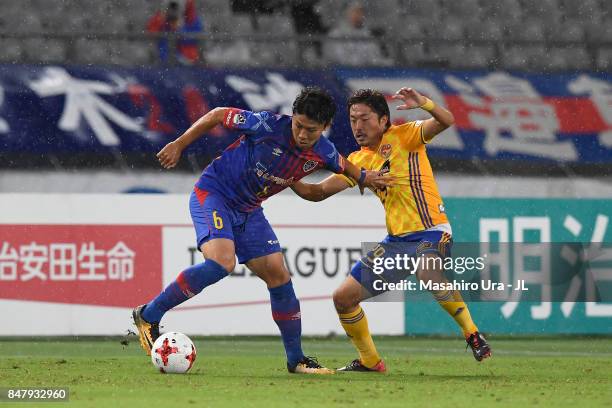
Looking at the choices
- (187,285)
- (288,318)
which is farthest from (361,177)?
(187,285)

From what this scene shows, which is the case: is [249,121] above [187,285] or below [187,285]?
above

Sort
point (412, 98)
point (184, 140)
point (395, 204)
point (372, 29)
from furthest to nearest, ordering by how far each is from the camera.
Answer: point (372, 29) < point (395, 204) < point (412, 98) < point (184, 140)

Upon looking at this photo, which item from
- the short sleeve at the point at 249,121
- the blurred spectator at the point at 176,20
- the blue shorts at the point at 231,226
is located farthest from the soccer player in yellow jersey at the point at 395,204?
the blurred spectator at the point at 176,20

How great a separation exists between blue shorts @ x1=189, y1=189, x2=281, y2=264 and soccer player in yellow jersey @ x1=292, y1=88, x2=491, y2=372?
0.44 meters

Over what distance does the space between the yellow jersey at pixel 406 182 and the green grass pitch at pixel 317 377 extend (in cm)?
108

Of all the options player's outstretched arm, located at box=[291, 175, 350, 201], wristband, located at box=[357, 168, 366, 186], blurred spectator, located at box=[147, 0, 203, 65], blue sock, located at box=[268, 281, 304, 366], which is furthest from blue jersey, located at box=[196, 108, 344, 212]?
blurred spectator, located at box=[147, 0, 203, 65]

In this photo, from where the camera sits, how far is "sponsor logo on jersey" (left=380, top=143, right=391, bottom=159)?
29.2 ft

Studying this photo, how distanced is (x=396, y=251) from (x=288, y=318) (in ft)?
2.95

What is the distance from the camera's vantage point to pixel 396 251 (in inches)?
342

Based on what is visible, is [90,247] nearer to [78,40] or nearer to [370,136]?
[78,40]

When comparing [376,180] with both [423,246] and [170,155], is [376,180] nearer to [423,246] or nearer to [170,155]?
[423,246]

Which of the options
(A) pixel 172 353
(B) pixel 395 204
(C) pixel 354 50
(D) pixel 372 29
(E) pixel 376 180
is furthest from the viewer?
(D) pixel 372 29

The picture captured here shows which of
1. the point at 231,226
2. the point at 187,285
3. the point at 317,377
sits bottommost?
the point at 317,377

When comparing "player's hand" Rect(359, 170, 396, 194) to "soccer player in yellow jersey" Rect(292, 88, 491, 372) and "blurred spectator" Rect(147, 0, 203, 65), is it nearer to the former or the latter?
"soccer player in yellow jersey" Rect(292, 88, 491, 372)
